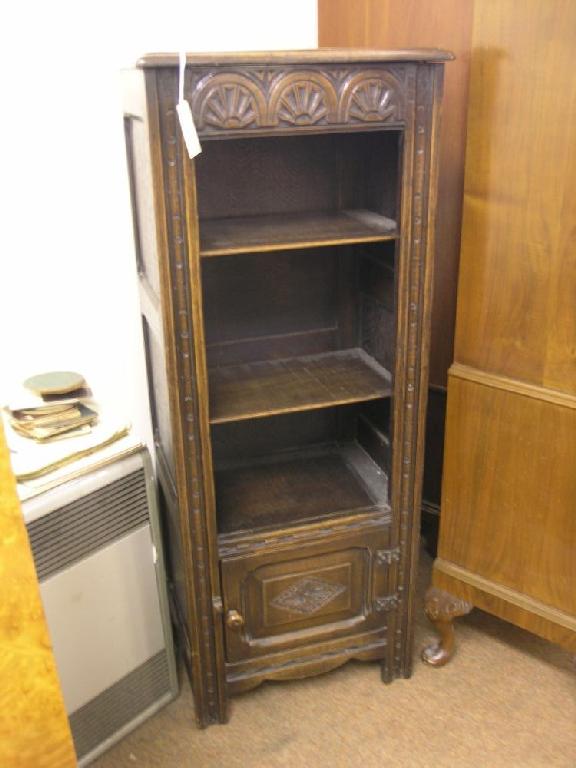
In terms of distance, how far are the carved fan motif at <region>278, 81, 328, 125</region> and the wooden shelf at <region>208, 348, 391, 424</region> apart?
1.87ft

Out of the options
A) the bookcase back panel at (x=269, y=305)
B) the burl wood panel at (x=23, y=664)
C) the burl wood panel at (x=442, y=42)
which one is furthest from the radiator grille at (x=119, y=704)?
the burl wood panel at (x=442, y=42)

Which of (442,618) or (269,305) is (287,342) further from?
(442,618)

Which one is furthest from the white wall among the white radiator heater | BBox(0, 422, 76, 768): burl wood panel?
BBox(0, 422, 76, 768): burl wood panel

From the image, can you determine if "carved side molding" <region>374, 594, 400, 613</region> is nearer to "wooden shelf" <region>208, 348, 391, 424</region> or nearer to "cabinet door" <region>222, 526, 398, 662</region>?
"cabinet door" <region>222, 526, 398, 662</region>

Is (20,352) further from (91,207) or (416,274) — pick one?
(416,274)

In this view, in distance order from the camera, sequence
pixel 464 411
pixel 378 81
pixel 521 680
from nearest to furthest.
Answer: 1. pixel 378 81
2. pixel 464 411
3. pixel 521 680

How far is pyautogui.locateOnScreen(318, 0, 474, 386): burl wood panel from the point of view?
1829 millimetres

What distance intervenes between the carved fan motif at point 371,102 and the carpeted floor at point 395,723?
133 centimetres

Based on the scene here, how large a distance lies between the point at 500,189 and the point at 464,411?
47 cm

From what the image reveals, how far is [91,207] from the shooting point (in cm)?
180

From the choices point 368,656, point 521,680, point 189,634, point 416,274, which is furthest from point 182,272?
point 521,680

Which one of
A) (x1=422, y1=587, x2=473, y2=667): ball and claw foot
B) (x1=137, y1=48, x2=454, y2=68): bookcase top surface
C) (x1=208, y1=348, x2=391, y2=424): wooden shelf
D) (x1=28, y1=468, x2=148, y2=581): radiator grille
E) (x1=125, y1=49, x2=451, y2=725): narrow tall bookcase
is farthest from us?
(x1=422, y1=587, x2=473, y2=667): ball and claw foot

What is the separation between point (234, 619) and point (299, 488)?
1.16 feet

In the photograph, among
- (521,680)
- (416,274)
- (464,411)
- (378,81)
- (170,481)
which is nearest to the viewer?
(378,81)
